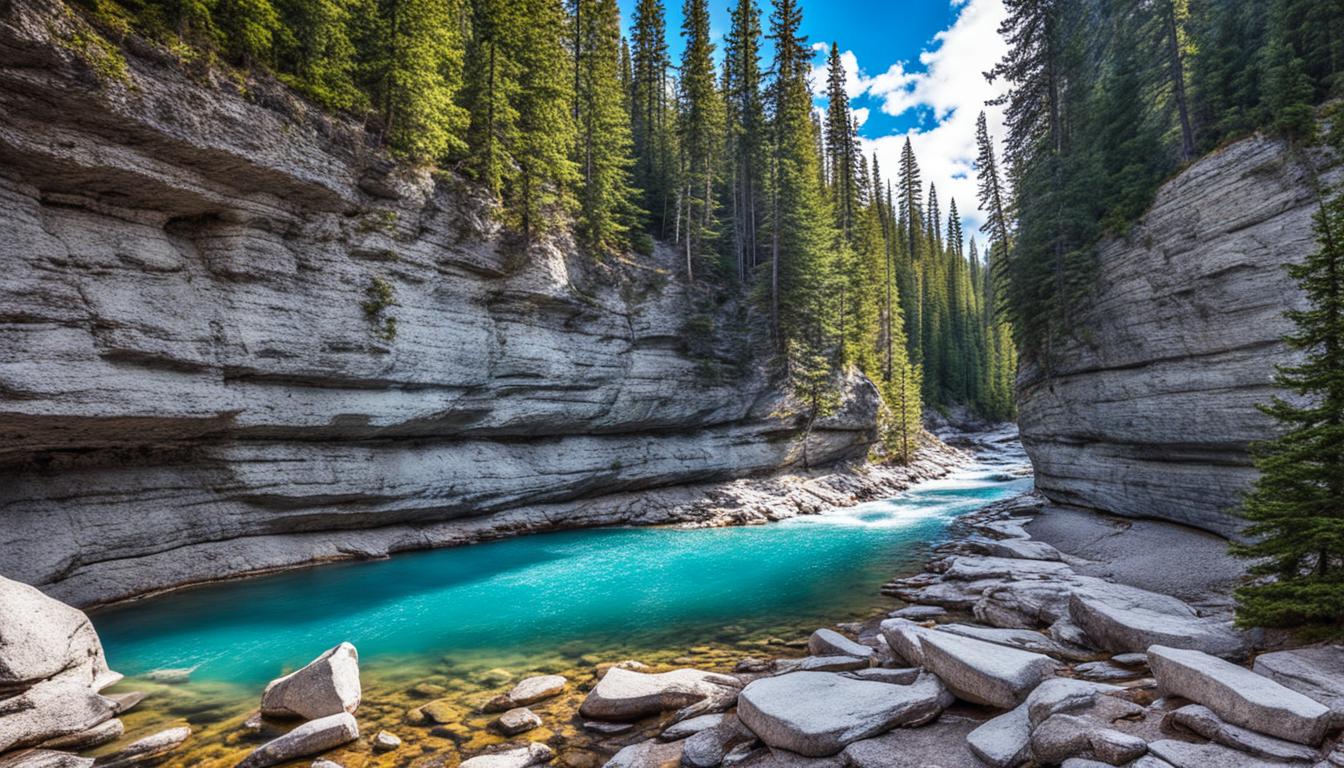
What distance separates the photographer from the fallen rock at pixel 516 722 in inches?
309

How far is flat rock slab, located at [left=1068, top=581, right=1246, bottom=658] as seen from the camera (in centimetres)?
721

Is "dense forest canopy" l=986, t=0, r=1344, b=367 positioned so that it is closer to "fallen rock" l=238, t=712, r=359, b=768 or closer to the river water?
the river water

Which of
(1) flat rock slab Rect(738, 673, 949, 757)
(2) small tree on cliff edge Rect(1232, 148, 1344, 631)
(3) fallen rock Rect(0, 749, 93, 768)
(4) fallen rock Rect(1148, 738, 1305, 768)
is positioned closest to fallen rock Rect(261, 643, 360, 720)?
(3) fallen rock Rect(0, 749, 93, 768)

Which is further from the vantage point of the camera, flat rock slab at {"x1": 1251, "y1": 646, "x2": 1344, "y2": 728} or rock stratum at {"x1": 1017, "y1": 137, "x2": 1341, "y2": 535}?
rock stratum at {"x1": 1017, "y1": 137, "x2": 1341, "y2": 535}

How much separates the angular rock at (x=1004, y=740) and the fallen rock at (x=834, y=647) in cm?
301

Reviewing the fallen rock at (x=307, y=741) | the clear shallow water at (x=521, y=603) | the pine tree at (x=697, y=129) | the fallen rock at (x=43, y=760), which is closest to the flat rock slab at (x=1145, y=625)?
the clear shallow water at (x=521, y=603)

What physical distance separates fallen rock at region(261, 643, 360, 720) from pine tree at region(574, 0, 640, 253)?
22696 mm

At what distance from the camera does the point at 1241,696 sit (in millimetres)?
4777

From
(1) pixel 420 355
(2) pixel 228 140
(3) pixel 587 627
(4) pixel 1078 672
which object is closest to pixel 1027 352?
(4) pixel 1078 672

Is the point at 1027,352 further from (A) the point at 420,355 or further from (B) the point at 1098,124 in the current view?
(A) the point at 420,355

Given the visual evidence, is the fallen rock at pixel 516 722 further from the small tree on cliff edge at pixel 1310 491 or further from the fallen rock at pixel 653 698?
the small tree on cliff edge at pixel 1310 491

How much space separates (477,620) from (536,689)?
509 centimetres

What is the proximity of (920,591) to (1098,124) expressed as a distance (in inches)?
800

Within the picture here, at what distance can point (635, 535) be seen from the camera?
2436 cm
